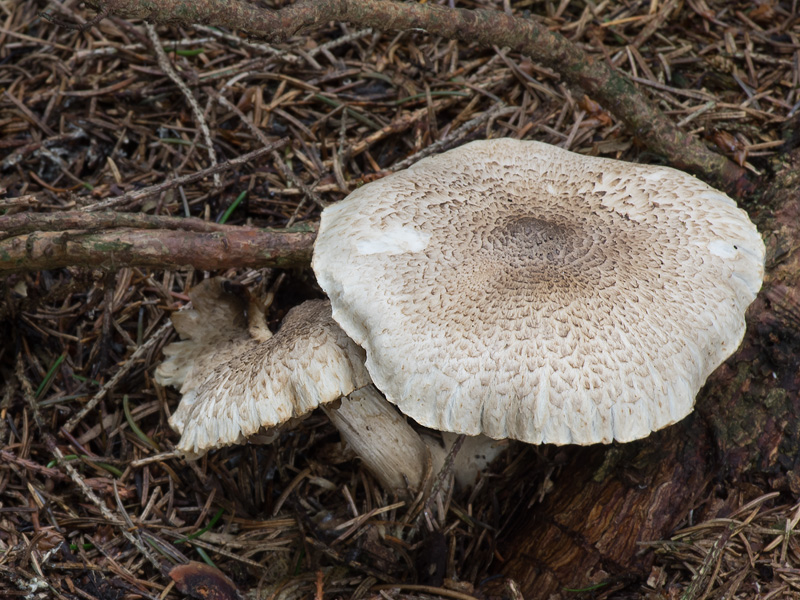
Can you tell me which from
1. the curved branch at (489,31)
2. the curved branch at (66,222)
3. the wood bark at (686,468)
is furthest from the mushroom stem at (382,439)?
the curved branch at (489,31)

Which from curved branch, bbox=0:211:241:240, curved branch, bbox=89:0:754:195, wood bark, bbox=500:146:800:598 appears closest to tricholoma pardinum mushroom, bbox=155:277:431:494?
curved branch, bbox=0:211:241:240

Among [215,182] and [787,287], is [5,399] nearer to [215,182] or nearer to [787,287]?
[215,182]

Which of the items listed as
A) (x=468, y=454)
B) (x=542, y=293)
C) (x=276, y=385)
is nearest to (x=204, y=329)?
(x=276, y=385)

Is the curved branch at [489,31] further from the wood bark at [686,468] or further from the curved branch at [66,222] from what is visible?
the curved branch at [66,222]

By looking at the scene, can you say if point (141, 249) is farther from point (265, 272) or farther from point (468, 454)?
point (468, 454)

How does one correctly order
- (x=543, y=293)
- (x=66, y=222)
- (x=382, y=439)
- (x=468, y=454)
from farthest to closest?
(x=468, y=454)
(x=382, y=439)
(x=66, y=222)
(x=543, y=293)

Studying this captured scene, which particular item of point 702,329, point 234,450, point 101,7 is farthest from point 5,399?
point 702,329
